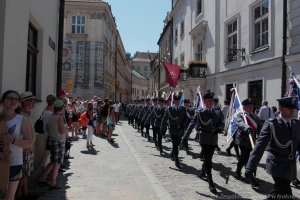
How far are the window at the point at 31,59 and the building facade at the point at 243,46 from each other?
8.60 meters

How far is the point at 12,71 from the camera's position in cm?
664

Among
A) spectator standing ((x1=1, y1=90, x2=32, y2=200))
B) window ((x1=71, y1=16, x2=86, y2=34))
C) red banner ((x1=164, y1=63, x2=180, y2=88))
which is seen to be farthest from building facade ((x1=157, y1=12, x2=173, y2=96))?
spectator standing ((x1=1, y1=90, x2=32, y2=200))

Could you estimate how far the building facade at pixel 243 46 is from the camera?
47.6 ft

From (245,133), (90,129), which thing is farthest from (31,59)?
(245,133)

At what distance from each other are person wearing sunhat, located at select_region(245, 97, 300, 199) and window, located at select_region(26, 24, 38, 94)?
5816 millimetres

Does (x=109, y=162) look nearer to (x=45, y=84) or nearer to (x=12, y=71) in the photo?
(x=45, y=84)

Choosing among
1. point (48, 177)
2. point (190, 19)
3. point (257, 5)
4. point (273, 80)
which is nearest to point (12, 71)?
point (48, 177)

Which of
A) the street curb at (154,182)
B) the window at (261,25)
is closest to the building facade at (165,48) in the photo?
the window at (261,25)

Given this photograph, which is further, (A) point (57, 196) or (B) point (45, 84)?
(B) point (45, 84)

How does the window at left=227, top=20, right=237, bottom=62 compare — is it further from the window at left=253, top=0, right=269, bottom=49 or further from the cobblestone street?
the cobblestone street

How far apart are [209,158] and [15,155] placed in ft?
12.6

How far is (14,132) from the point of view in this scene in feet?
14.6

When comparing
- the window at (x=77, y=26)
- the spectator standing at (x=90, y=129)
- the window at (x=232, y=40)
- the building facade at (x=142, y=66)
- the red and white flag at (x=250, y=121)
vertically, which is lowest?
the spectator standing at (x=90, y=129)

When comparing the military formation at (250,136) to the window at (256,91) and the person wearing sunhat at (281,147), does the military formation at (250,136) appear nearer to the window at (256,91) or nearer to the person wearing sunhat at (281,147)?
the person wearing sunhat at (281,147)
